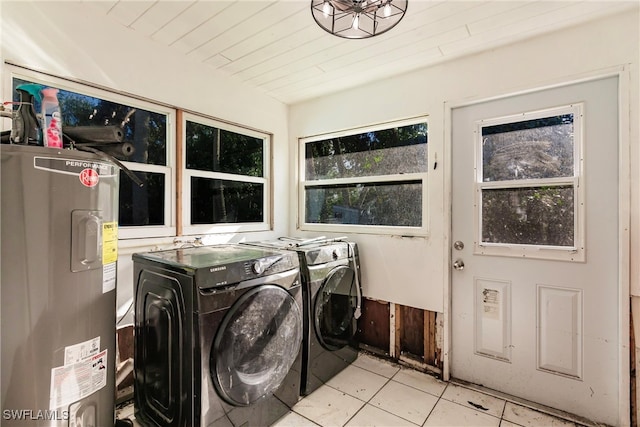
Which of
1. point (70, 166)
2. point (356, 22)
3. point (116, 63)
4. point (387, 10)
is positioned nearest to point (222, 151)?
point (116, 63)

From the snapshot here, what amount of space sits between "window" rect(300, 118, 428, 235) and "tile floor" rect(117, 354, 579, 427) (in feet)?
3.78

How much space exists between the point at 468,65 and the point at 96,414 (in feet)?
9.69

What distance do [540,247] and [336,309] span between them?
1461 mm

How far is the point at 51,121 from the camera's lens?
115 centimetres

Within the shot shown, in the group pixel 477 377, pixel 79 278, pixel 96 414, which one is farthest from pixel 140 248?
pixel 477 377

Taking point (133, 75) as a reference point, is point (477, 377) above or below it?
below

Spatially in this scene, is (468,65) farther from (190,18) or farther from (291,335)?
Answer: (291,335)

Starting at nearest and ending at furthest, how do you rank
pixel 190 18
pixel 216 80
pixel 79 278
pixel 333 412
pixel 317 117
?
pixel 79 278 → pixel 190 18 → pixel 333 412 → pixel 216 80 → pixel 317 117

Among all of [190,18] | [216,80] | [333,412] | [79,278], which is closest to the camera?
[79,278]

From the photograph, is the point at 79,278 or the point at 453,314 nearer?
the point at 79,278

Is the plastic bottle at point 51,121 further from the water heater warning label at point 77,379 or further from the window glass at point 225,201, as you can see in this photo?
the window glass at point 225,201

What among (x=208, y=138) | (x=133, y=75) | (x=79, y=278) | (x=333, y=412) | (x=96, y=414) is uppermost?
(x=133, y=75)

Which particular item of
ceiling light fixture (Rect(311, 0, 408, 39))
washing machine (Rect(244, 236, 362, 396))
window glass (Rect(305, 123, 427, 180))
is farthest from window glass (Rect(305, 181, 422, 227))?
ceiling light fixture (Rect(311, 0, 408, 39))

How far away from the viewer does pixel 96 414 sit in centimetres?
127
